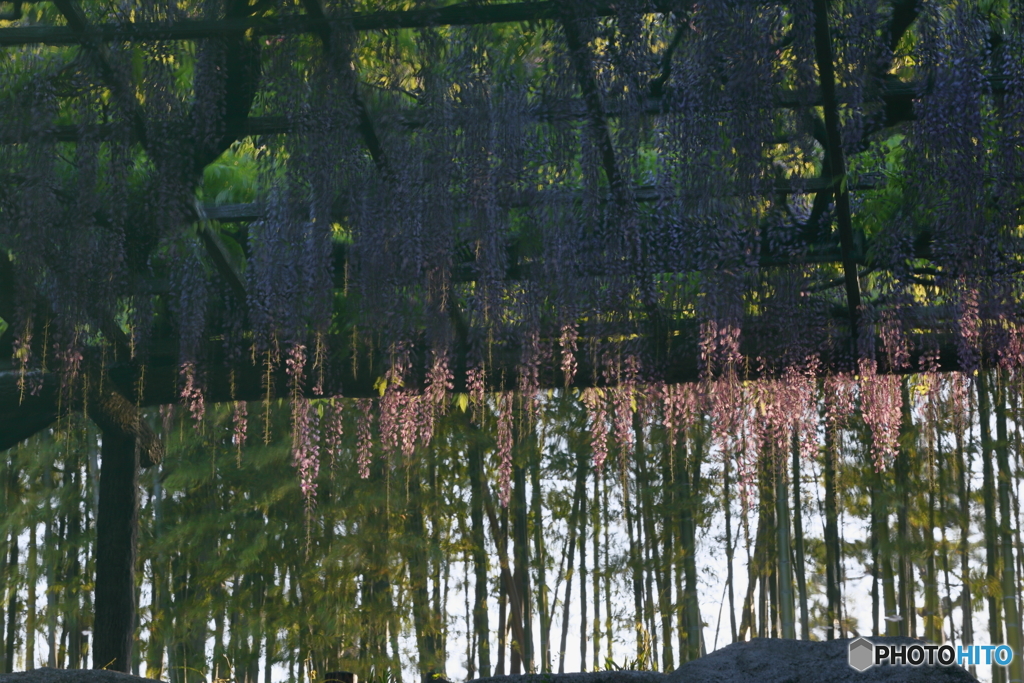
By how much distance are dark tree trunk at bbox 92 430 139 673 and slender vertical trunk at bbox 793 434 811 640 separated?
5.40 m

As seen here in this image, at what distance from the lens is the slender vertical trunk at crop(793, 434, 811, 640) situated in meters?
7.59

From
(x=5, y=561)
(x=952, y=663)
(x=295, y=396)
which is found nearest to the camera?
→ (x=952, y=663)

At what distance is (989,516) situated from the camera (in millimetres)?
7211

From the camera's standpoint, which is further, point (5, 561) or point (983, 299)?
point (5, 561)

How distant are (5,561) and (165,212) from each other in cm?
670

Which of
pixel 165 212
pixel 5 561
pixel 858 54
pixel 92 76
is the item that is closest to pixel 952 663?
pixel 858 54

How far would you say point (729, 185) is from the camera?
342 cm

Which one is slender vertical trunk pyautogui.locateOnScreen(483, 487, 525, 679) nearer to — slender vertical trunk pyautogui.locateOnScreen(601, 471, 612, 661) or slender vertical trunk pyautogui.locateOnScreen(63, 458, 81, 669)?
slender vertical trunk pyautogui.locateOnScreen(601, 471, 612, 661)

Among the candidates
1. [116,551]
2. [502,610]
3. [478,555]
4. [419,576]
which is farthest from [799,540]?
[116,551]

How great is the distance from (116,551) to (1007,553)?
6675 millimetres

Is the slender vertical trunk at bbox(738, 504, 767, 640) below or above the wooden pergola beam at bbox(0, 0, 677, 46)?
below

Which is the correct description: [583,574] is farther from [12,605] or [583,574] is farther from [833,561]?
[12,605]

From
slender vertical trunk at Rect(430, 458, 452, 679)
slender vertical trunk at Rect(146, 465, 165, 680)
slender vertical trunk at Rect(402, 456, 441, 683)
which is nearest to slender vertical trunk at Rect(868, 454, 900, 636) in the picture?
slender vertical trunk at Rect(430, 458, 452, 679)

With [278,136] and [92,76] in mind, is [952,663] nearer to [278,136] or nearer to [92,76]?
[278,136]
